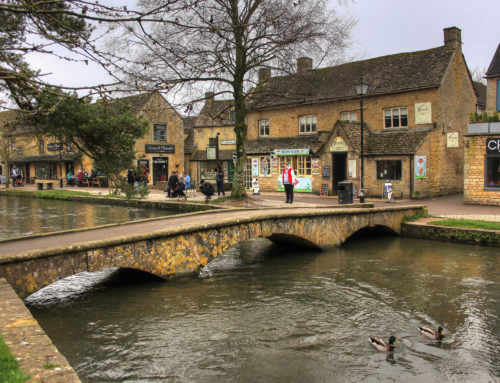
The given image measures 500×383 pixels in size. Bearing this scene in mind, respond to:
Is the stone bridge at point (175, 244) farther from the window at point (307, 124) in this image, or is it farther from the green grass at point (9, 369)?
the window at point (307, 124)

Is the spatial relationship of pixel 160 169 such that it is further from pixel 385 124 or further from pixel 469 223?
pixel 469 223

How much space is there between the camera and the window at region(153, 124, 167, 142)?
48181 mm

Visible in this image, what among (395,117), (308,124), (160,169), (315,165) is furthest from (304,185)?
(160,169)

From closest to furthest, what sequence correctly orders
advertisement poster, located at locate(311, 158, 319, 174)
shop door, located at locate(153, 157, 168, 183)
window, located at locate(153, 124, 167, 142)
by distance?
advertisement poster, located at locate(311, 158, 319, 174)
shop door, located at locate(153, 157, 168, 183)
window, located at locate(153, 124, 167, 142)

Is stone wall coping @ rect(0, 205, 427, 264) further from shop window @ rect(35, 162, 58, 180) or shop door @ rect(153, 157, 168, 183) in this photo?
shop window @ rect(35, 162, 58, 180)

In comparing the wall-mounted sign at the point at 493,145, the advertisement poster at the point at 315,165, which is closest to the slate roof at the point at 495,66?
the wall-mounted sign at the point at 493,145

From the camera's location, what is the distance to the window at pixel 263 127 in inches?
1455

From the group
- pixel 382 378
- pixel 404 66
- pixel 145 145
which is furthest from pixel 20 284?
pixel 145 145

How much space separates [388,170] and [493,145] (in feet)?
21.1

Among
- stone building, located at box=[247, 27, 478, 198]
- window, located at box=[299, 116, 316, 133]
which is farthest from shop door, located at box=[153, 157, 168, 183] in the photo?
window, located at box=[299, 116, 316, 133]

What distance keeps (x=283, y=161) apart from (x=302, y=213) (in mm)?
19182

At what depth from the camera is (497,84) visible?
25.5m

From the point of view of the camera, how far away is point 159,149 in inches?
1879

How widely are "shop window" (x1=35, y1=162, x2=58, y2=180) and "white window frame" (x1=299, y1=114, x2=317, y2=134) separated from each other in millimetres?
33130
